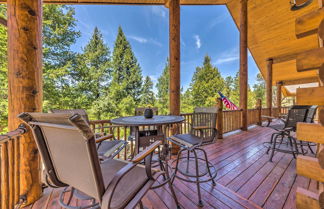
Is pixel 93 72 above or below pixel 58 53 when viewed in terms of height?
below

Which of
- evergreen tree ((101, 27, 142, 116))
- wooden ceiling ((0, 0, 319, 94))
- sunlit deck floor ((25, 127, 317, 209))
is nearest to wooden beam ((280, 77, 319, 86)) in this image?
wooden ceiling ((0, 0, 319, 94))

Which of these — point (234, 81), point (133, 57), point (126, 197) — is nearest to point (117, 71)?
point (133, 57)

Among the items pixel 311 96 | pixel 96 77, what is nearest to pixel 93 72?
pixel 96 77

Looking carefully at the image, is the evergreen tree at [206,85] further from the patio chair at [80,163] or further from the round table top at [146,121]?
the patio chair at [80,163]

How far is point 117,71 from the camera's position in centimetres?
1327

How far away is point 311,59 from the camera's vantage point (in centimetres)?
88

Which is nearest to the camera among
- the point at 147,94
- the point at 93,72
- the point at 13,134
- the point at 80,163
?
the point at 80,163

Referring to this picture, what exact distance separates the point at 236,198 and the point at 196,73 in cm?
1704

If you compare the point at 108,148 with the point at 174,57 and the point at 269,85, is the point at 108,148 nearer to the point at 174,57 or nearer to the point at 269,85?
the point at 174,57

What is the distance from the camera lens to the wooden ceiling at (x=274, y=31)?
5.37 meters

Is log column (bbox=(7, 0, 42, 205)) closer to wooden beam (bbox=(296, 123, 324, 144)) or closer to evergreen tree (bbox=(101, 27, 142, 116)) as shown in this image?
wooden beam (bbox=(296, 123, 324, 144))

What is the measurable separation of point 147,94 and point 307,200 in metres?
14.6

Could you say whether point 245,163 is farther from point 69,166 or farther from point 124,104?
point 124,104

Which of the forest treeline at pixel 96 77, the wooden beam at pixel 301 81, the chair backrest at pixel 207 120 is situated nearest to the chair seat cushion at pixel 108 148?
the chair backrest at pixel 207 120
